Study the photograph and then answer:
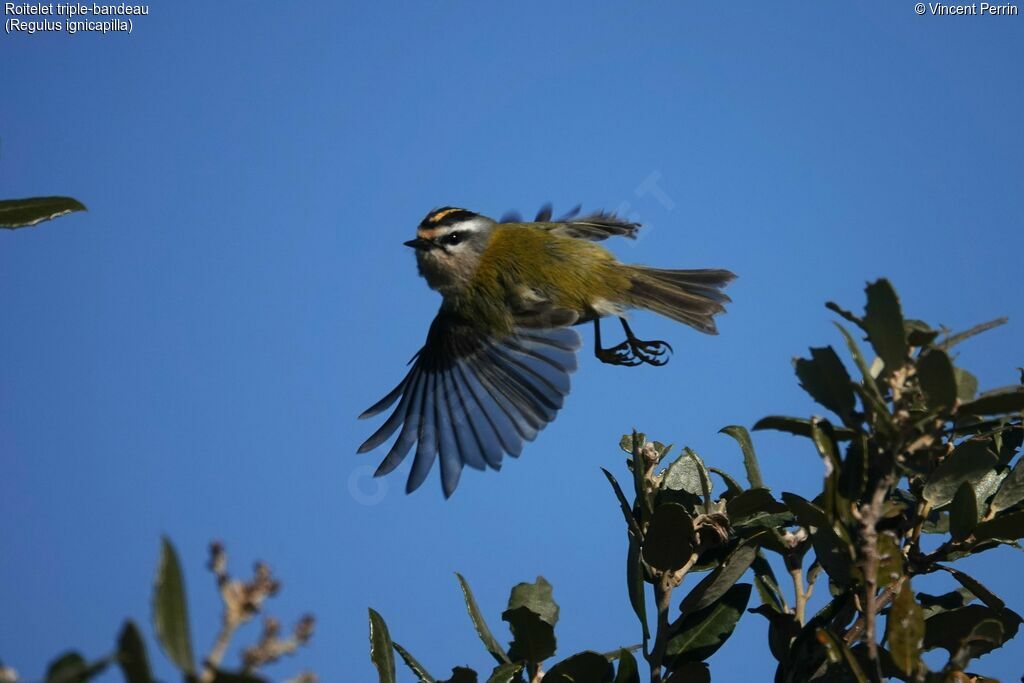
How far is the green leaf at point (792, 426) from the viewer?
1506 millimetres

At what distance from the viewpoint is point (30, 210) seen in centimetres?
157

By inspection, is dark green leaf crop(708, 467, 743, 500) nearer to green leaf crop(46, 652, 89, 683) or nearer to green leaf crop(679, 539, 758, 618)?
green leaf crop(679, 539, 758, 618)

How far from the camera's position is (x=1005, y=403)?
1460 mm

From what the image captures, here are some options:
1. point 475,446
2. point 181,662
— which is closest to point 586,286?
point 475,446

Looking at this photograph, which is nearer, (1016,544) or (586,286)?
Answer: (1016,544)

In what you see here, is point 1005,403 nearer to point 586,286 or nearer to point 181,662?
point 181,662

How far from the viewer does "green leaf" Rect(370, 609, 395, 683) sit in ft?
5.69

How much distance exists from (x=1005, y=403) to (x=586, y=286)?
2847 millimetres

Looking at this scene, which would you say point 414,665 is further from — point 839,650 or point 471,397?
point 471,397

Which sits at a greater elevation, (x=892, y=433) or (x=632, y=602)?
(x=892, y=433)

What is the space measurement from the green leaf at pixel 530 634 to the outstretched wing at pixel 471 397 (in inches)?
85.4

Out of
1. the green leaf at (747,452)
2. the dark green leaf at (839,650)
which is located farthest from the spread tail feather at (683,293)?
the dark green leaf at (839,650)

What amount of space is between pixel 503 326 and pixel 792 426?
2.84 meters

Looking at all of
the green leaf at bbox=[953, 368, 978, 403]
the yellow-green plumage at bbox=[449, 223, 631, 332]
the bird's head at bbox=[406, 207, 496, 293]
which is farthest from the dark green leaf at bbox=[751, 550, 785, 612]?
the bird's head at bbox=[406, 207, 496, 293]
